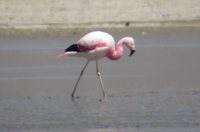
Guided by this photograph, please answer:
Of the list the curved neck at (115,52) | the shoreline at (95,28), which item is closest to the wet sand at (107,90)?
the curved neck at (115,52)

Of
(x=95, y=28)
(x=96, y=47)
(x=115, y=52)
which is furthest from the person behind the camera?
(x=95, y=28)

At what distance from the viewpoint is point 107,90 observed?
12.6 m

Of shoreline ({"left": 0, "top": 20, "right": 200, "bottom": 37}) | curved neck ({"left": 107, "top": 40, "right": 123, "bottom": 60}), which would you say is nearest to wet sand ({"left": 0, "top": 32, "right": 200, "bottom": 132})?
curved neck ({"left": 107, "top": 40, "right": 123, "bottom": 60})

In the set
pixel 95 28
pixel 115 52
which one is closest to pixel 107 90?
pixel 115 52

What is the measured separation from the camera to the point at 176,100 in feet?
37.2

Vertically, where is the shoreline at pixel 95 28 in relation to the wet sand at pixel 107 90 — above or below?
below

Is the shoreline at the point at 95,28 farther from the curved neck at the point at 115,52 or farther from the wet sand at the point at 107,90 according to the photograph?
the curved neck at the point at 115,52

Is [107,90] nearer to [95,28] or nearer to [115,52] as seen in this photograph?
[115,52]

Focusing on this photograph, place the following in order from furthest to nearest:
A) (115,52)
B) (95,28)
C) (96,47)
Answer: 1. (95,28)
2. (115,52)
3. (96,47)

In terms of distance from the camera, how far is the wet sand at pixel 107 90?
9898 millimetres

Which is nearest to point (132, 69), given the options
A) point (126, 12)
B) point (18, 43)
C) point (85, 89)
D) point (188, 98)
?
point (85, 89)

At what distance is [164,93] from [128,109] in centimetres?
141

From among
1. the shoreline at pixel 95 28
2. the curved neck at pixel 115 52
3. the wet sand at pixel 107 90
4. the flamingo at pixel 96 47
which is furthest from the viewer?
the shoreline at pixel 95 28

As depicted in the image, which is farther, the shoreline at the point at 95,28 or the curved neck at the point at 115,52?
the shoreline at the point at 95,28
